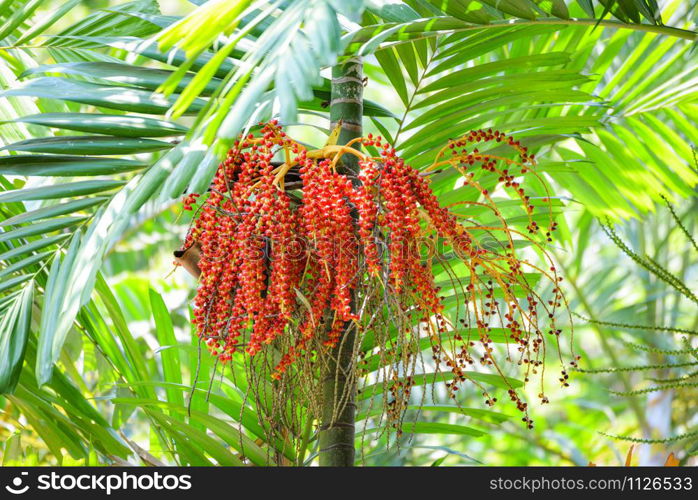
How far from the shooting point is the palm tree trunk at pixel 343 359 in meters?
0.99

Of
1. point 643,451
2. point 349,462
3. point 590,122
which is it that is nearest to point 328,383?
point 349,462

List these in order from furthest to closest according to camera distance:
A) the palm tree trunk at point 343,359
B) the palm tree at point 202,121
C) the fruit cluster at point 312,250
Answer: the palm tree trunk at point 343,359
the fruit cluster at point 312,250
the palm tree at point 202,121

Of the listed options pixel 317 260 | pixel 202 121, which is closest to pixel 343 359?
pixel 317 260

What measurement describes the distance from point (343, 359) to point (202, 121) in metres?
0.41

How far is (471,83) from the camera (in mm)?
1126

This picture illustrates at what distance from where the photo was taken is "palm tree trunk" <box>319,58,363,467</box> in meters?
0.99

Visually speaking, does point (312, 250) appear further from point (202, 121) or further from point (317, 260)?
point (202, 121)

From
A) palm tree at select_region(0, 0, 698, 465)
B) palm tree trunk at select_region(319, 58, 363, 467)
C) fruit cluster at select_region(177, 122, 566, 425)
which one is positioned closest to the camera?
palm tree at select_region(0, 0, 698, 465)

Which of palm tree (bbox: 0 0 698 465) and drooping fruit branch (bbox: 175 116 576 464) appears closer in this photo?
palm tree (bbox: 0 0 698 465)

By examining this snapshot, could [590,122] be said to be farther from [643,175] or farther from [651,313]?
[651,313]

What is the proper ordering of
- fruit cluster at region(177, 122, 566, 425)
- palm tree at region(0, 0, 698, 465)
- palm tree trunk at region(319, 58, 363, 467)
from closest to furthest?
1. palm tree at region(0, 0, 698, 465)
2. fruit cluster at region(177, 122, 566, 425)
3. palm tree trunk at region(319, 58, 363, 467)

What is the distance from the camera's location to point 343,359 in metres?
0.99

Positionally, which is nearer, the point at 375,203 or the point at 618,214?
the point at 375,203
